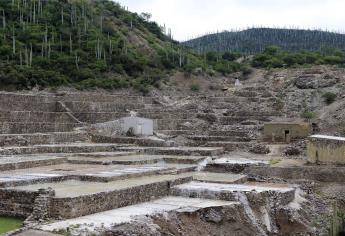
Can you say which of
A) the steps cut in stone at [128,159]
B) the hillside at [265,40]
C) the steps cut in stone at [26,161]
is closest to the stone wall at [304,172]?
the steps cut in stone at [128,159]

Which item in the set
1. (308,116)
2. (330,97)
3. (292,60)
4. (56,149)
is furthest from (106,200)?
(292,60)

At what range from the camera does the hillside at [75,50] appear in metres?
40.4

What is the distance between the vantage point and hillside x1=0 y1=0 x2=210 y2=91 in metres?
40.4

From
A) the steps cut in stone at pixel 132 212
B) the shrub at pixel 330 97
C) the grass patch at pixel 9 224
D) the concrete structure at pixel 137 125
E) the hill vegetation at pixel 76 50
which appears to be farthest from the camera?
the shrub at pixel 330 97

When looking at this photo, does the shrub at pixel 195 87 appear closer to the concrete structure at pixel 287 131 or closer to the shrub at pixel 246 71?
the shrub at pixel 246 71

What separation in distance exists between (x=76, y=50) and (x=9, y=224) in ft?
115

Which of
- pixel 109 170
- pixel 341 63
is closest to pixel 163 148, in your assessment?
pixel 109 170

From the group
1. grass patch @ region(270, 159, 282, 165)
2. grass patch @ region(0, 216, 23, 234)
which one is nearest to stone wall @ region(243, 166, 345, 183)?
grass patch @ region(270, 159, 282, 165)

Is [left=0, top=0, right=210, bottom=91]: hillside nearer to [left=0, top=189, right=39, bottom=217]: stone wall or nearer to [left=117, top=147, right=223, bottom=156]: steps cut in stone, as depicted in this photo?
[left=117, top=147, right=223, bottom=156]: steps cut in stone

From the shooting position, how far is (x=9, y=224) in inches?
509

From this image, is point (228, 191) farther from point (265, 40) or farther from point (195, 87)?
point (265, 40)

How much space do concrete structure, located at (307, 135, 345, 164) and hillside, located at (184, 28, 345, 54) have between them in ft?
209

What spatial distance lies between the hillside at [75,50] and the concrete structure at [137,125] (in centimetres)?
996

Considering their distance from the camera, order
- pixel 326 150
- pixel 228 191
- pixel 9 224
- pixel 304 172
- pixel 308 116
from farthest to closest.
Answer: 1. pixel 308 116
2. pixel 326 150
3. pixel 304 172
4. pixel 228 191
5. pixel 9 224
